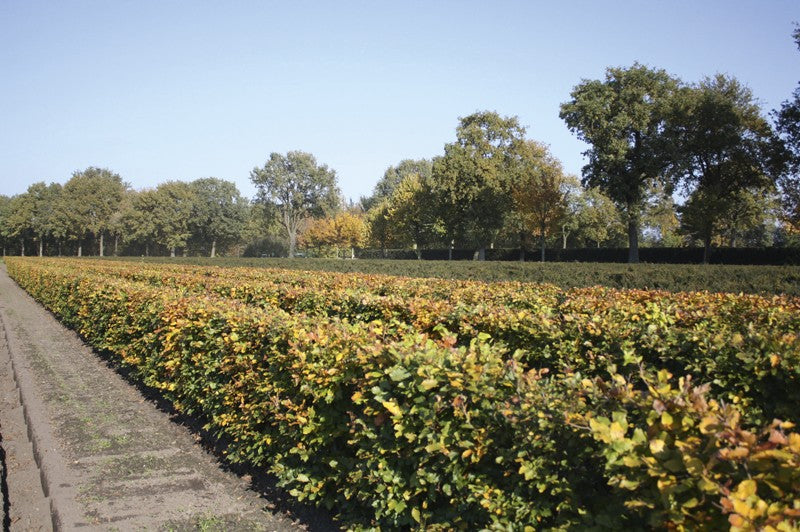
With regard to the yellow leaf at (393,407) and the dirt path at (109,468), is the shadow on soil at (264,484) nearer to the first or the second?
the dirt path at (109,468)

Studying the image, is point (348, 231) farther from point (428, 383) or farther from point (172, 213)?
point (428, 383)

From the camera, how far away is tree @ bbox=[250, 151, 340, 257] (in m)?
Answer: 75.3

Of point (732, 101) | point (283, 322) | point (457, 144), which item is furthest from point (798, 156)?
point (283, 322)

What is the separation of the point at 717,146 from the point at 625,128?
5420mm

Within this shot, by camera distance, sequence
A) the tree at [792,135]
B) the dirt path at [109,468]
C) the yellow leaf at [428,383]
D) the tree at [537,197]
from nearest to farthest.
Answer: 1. the yellow leaf at [428,383]
2. the dirt path at [109,468]
3. the tree at [792,135]
4. the tree at [537,197]

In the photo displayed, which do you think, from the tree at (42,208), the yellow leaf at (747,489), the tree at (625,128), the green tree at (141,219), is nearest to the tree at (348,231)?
the green tree at (141,219)

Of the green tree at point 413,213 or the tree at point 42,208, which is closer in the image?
the green tree at point 413,213

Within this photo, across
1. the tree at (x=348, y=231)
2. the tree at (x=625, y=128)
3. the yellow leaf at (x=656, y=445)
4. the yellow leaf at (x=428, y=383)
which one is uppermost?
the tree at (x=625, y=128)

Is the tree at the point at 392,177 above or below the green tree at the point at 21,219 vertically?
above

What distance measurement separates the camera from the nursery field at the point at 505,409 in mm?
1946

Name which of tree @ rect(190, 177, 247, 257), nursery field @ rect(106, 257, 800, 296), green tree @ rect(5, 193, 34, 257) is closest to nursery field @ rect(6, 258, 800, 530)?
nursery field @ rect(106, 257, 800, 296)

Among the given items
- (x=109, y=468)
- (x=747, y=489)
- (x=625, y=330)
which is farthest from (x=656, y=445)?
(x=109, y=468)

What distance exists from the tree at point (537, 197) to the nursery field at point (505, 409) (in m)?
37.4

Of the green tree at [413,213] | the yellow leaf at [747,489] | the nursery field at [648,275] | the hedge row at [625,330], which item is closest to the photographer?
the yellow leaf at [747,489]
